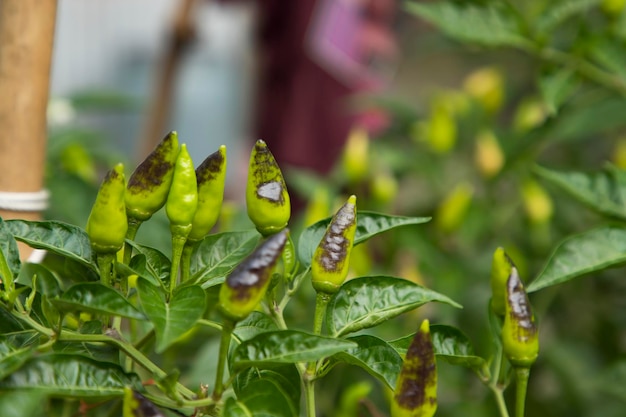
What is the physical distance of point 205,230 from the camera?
48cm

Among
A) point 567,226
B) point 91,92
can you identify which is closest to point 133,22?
point 91,92

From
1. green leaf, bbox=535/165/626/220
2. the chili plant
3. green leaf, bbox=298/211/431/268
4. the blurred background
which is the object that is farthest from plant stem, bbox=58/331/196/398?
green leaf, bbox=535/165/626/220

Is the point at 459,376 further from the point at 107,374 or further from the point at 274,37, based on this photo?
the point at 274,37

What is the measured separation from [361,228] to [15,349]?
220 millimetres

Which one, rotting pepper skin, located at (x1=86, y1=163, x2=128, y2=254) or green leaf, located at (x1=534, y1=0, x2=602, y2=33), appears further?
green leaf, located at (x1=534, y1=0, x2=602, y2=33)

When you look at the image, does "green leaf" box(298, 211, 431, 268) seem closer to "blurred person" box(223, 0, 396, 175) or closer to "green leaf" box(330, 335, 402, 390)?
"green leaf" box(330, 335, 402, 390)

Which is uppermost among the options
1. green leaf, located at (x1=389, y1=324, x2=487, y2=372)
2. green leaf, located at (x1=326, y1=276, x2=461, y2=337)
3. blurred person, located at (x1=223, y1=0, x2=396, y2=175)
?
green leaf, located at (x1=326, y1=276, x2=461, y2=337)

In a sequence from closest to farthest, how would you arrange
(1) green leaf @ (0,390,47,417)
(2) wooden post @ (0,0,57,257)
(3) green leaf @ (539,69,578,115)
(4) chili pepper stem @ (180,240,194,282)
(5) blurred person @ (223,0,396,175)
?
1. (1) green leaf @ (0,390,47,417)
2. (4) chili pepper stem @ (180,240,194,282)
3. (2) wooden post @ (0,0,57,257)
4. (3) green leaf @ (539,69,578,115)
5. (5) blurred person @ (223,0,396,175)

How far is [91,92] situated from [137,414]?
839mm

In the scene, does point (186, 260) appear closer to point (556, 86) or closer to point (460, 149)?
point (556, 86)

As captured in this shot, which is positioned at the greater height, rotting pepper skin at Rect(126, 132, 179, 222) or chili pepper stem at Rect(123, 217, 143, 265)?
rotting pepper skin at Rect(126, 132, 179, 222)

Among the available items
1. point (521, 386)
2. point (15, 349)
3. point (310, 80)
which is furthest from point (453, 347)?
point (310, 80)

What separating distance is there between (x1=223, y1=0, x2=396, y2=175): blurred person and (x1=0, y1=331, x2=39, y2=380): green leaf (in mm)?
1646

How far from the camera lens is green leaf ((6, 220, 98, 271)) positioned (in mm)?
477
